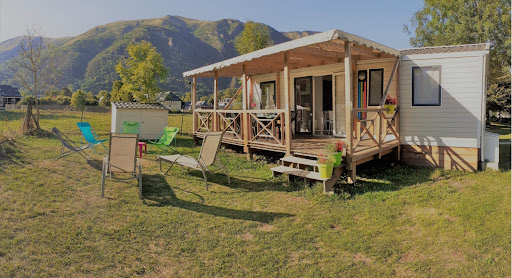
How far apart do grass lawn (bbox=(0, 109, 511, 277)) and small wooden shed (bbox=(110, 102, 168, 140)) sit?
5.25m

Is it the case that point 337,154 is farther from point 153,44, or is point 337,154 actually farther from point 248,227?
point 153,44

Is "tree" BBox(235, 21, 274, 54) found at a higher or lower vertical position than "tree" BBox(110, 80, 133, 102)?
higher

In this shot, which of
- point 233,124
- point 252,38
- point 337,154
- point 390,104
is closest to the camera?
point 337,154

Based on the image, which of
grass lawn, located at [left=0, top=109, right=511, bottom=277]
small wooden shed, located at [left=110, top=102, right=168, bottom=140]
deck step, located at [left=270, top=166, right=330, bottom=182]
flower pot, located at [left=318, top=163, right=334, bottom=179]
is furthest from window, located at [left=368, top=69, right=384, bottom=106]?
small wooden shed, located at [left=110, top=102, right=168, bottom=140]

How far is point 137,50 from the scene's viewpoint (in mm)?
17812

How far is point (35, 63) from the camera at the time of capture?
1446 centimetres

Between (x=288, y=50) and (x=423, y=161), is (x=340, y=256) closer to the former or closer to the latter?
(x=288, y=50)

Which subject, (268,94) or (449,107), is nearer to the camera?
(449,107)

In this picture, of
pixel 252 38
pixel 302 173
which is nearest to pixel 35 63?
pixel 252 38

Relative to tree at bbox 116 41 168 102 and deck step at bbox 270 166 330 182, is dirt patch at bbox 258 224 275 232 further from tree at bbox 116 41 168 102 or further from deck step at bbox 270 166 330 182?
tree at bbox 116 41 168 102

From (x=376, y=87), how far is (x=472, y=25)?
16.0m

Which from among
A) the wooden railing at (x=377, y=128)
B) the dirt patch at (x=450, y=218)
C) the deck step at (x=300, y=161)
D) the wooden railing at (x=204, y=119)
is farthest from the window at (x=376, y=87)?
the wooden railing at (x=204, y=119)

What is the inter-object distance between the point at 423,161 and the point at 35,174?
8217 millimetres

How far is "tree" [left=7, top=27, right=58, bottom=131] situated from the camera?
46.5ft
